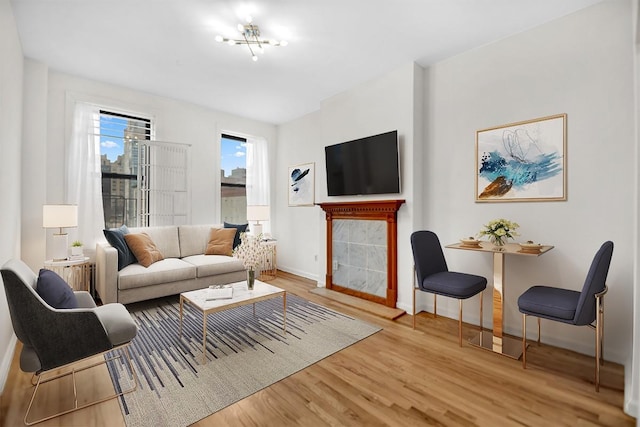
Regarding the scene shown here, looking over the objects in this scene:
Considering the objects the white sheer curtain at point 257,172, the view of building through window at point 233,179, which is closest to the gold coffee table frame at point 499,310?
the white sheer curtain at point 257,172

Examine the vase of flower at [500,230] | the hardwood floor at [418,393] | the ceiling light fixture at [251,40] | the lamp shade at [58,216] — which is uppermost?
the ceiling light fixture at [251,40]

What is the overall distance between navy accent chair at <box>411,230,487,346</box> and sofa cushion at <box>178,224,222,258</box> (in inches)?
124

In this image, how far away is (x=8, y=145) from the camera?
2.38 metres

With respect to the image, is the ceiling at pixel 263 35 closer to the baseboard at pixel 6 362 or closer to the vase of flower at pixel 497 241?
the vase of flower at pixel 497 241

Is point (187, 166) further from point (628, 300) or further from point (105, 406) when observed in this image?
point (628, 300)

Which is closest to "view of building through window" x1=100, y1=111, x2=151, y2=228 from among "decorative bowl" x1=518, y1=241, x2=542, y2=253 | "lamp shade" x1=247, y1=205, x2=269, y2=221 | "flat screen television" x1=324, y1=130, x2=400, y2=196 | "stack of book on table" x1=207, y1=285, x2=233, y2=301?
"lamp shade" x1=247, y1=205, x2=269, y2=221

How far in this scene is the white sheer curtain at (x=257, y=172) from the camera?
5477mm

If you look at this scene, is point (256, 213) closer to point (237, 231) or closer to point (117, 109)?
point (237, 231)

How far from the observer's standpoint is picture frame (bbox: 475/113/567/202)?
2543 millimetres

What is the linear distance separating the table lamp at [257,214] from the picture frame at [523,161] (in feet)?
11.1

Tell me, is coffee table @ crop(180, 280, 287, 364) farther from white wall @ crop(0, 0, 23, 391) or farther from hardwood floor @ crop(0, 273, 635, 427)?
white wall @ crop(0, 0, 23, 391)

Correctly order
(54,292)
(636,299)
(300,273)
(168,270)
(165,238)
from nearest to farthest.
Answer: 1. (636,299)
2. (54,292)
3. (168,270)
4. (165,238)
5. (300,273)

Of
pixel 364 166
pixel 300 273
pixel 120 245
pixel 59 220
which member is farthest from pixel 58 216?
pixel 364 166

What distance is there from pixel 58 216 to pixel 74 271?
0.76 metres
